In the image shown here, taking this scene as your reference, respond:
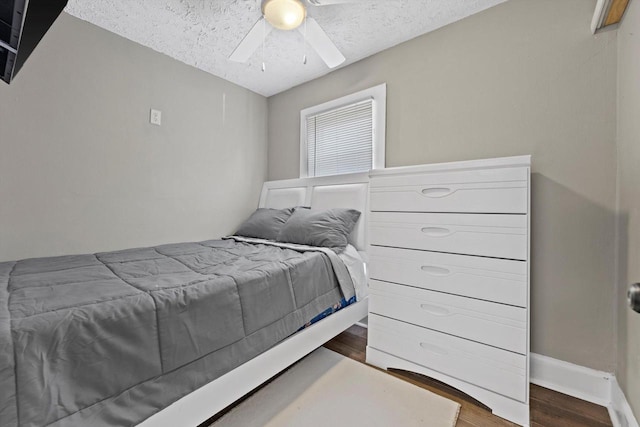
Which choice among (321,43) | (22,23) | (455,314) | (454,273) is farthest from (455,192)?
(22,23)

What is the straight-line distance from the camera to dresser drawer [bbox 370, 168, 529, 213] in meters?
1.24

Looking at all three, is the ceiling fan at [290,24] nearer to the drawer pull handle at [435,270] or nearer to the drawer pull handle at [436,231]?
the drawer pull handle at [436,231]

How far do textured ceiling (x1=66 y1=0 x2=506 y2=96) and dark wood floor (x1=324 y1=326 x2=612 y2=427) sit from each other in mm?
2268

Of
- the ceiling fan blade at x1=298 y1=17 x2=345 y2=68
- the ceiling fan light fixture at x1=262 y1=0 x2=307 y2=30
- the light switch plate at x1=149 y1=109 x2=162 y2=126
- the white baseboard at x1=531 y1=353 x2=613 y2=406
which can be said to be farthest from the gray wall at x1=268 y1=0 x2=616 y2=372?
the light switch plate at x1=149 y1=109 x2=162 y2=126

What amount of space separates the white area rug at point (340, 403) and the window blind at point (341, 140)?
1632 mm

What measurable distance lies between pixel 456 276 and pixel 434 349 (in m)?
0.42

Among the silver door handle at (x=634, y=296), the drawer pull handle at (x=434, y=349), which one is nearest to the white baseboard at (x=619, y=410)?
the drawer pull handle at (x=434, y=349)

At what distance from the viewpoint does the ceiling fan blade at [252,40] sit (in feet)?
5.32

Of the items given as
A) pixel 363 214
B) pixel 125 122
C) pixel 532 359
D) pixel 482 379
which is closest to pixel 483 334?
pixel 482 379

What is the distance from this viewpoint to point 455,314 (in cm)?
137

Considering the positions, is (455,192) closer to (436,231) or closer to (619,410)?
(436,231)

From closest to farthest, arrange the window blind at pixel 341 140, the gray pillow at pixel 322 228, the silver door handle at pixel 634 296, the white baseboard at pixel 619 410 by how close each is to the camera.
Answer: the silver door handle at pixel 634 296 → the white baseboard at pixel 619 410 → the gray pillow at pixel 322 228 → the window blind at pixel 341 140

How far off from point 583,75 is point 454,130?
656 mm

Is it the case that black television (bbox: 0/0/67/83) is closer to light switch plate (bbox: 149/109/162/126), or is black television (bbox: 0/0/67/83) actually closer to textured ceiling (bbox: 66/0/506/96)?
textured ceiling (bbox: 66/0/506/96)
